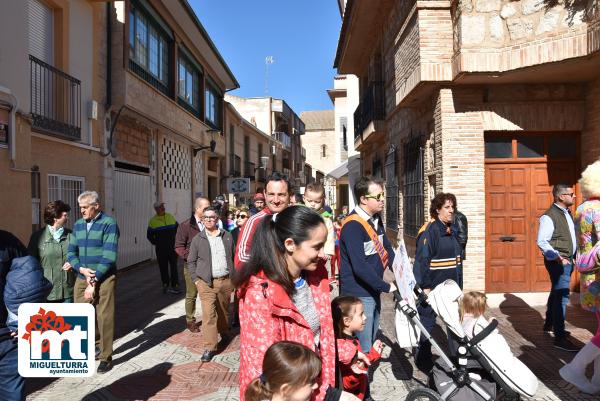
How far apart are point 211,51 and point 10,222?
14.0 meters

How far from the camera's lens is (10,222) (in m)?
6.81

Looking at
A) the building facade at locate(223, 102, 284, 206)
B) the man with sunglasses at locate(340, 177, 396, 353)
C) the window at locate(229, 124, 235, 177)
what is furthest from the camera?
the window at locate(229, 124, 235, 177)

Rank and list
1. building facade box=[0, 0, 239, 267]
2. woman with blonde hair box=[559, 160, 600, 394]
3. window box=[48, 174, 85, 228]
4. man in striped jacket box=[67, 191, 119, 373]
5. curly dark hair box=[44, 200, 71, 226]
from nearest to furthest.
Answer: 1. woman with blonde hair box=[559, 160, 600, 394]
2. man in striped jacket box=[67, 191, 119, 373]
3. curly dark hair box=[44, 200, 71, 226]
4. building facade box=[0, 0, 239, 267]
5. window box=[48, 174, 85, 228]

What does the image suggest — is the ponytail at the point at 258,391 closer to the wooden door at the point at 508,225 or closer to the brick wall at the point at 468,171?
the brick wall at the point at 468,171

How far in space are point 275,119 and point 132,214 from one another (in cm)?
3117

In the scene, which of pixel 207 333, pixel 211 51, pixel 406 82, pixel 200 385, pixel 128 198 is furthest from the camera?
pixel 211 51

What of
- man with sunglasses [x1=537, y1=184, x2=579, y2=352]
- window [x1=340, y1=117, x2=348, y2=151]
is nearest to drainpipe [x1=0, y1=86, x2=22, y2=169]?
man with sunglasses [x1=537, y1=184, x2=579, y2=352]

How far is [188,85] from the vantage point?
1883 centimetres

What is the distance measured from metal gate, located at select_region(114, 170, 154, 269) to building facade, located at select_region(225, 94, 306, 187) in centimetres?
2487

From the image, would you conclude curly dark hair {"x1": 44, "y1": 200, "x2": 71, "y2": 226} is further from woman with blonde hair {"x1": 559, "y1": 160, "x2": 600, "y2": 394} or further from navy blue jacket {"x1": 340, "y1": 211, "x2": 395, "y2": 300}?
woman with blonde hair {"x1": 559, "y1": 160, "x2": 600, "y2": 394}

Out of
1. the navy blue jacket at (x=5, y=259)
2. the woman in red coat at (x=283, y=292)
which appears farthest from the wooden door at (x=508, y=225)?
the navy blue jacket at (x=5, y=259)

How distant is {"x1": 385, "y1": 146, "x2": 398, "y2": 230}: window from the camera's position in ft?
45.5

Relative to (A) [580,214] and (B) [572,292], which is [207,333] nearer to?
(A) [580,214]

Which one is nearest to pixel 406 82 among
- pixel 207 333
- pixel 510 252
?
pixel 510 252
